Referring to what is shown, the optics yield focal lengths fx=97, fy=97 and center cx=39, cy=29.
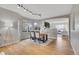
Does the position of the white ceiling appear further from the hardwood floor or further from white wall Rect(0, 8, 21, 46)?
the hardwood floor

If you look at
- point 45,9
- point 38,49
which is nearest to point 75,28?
point 45,9

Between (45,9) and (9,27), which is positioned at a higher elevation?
(45,9)

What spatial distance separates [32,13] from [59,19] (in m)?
0.60

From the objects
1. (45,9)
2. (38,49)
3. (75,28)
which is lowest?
(38,49)

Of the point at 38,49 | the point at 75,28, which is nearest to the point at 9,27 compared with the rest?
the point at 38,49

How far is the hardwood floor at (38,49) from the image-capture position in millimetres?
1959

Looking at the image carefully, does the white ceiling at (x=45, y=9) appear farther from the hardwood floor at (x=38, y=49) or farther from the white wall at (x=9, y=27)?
the hardwood floor at (x=38, y=49)

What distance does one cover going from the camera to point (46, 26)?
211 cm

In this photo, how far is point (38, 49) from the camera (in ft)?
6.57

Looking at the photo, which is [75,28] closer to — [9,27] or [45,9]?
[45,9]

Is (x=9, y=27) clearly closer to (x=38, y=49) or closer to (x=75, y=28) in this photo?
(x=38, y=49)
